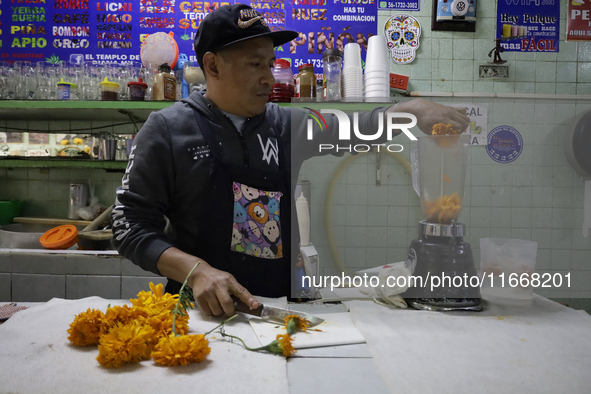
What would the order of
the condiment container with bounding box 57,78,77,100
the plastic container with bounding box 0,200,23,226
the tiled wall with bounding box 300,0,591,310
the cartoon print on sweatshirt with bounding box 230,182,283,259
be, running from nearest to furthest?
the tiled wall with bounding box 300,0,591,310, the cartoon print on sweatshirt with bounding box 230,182,283,259, the condiment container with bounding box 57,78,77,100, the plastic container with bounding box 0,200,23,226

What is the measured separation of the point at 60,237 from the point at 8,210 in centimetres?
62

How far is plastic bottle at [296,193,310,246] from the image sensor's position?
886mm

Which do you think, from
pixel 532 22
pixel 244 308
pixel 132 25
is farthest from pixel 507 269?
pixel 132 25

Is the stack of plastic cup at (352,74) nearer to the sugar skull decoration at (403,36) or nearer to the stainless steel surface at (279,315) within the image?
the sugar skull decoration at (403,36)

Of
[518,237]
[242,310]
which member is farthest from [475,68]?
[242,310]

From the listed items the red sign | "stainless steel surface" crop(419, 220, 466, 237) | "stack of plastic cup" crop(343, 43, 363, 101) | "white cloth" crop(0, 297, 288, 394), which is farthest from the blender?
the red sign

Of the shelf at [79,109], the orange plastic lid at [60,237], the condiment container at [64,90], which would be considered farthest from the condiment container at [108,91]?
the orange plastic lid at [60,237]

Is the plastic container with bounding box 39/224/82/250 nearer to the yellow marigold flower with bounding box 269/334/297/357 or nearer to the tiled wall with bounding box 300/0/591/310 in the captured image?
the tiled wall with bounding box 300/0/591/310

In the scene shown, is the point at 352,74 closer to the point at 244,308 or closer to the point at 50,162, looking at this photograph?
the point at 244,308

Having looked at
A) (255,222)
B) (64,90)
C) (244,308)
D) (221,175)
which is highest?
(64,90)

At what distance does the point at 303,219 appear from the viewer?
892 millimetres

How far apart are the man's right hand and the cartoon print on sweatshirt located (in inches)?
11.6

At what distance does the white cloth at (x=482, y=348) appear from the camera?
58cm

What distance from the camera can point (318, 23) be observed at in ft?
8.35
